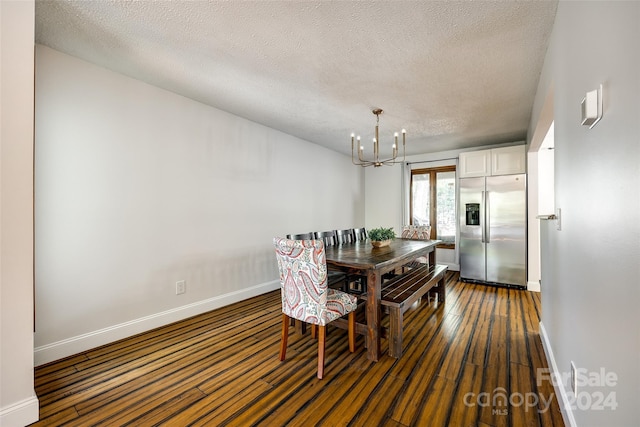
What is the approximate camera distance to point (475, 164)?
4871mm

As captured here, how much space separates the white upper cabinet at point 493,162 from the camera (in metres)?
4.50

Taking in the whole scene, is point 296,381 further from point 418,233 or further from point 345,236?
point 418,233

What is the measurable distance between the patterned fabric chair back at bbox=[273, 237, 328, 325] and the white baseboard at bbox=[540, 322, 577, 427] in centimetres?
149

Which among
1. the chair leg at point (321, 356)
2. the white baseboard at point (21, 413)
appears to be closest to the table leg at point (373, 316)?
the chair leg at point (321, 356)

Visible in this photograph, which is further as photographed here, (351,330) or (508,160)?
(508,160)

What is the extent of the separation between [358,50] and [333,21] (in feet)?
1.29

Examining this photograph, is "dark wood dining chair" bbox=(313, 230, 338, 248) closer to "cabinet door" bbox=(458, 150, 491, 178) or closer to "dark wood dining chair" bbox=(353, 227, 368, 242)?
"dark wood dining chair" bbox=(353, 227, 368, 242)

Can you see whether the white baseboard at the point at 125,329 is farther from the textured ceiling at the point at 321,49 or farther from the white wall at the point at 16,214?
the textured ceiling at the point at 321,49

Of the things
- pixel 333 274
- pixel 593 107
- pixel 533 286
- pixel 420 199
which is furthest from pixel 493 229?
pixel 593 107

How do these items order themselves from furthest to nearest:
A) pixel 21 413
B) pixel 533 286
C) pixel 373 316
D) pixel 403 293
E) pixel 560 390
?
pixel 533 286 < pixel 403 293 < pixel 373 316 < pixel 560 390 < pixel 21 413

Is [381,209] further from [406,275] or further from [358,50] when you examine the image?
[358,50]

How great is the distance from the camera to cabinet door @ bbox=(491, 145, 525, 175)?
447 cm

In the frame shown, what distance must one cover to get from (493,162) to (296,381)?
4679 mm

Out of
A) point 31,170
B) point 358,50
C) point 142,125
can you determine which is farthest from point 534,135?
point 31,170
